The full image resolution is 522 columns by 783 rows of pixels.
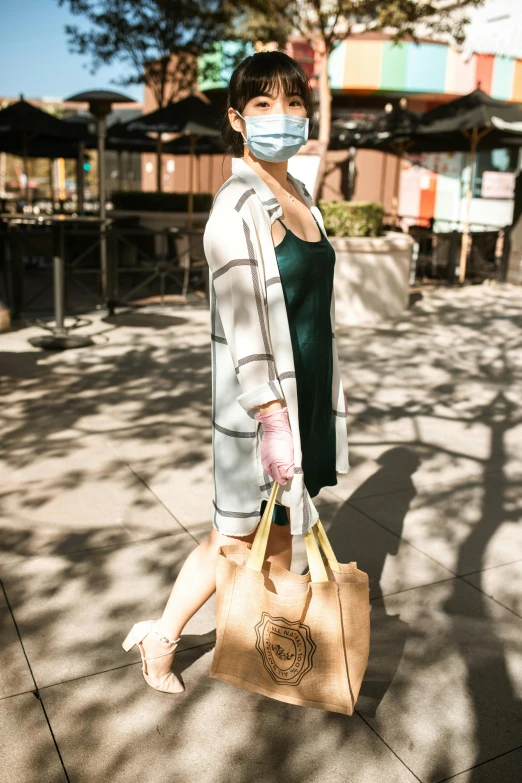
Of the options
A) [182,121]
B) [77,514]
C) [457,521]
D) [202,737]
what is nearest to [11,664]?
[202,737]

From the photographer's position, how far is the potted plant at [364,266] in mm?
10195

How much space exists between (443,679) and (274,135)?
2117 millimetres

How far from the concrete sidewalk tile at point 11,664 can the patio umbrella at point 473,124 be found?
38.6 feet

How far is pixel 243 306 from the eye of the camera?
7.55ft

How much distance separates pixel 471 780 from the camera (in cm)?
245

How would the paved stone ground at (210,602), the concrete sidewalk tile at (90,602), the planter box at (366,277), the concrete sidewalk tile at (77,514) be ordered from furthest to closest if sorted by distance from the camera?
1. the planter box at (366,277)
2. the concrete sidewalk tile at (77,514)
3. the concrete sidewalk tile at (90,602)
4. the paved stone ground at (210,602)

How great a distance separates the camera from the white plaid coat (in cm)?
230

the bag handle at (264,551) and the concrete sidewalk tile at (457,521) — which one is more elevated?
the bag handle at (264,551)

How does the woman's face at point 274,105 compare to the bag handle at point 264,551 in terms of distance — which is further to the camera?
the woman's face at point 274,105

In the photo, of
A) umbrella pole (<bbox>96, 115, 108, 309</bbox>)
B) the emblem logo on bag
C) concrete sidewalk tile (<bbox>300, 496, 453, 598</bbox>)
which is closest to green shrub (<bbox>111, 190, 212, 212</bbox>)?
umbrella pole (<bbox>96, 115, 108, 309</bbox>)

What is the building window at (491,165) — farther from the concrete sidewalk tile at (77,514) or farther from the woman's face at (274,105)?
the woman's face at (274,105)

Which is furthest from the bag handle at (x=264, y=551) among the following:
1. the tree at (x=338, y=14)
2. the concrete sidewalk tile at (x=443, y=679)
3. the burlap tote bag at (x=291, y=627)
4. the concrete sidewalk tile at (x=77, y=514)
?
the tree at (x=338, y=14)

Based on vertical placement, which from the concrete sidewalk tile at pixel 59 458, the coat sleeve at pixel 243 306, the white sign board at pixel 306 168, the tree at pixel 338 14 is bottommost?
the concrete sidewalk tile at pixel 59 458

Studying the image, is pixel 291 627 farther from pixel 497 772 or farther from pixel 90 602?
pixel 90 602
